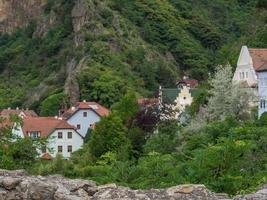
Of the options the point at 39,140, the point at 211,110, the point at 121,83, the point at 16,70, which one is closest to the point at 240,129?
the point at 39,140

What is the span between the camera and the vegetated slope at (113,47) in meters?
102

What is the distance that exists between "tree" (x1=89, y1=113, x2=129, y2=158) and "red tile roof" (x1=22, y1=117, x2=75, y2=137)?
1764 centimetres

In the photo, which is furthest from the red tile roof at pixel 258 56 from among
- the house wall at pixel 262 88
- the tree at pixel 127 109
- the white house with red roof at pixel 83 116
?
the white house with red roof at pixel 83 116

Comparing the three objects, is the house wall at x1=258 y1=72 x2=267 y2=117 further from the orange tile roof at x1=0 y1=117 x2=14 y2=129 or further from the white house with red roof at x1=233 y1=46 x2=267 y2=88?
the orange tile roof at x1=0 y1=117 x2=14 y2=129

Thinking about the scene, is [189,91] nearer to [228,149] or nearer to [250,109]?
[250,109]

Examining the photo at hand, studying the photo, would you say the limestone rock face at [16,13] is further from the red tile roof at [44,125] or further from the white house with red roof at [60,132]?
the white house with red roof at [60,132]

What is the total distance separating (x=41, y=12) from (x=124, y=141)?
9997 centimetres

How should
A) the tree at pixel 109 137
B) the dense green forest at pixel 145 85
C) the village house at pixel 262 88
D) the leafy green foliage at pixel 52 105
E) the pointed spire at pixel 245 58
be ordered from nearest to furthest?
1. the dense green forest at pixel 145 85
2. the village house at pixel 262 88
3. the tree at pixel 109 137
4. the pointed spire at pixel 245 58
5. the leafy green foliage at pixel 52 105

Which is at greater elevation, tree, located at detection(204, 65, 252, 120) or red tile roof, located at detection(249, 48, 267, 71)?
red tile roof, located at detection(249, 48, 267, 71)

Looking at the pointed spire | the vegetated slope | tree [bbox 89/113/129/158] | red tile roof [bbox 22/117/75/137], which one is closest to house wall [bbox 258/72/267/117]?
the pointed spire

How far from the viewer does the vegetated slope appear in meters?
102

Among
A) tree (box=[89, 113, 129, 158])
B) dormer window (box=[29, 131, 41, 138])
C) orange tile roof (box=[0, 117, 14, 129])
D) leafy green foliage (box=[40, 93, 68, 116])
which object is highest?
leafy green foliage (box=[40, 93, 68, 116])

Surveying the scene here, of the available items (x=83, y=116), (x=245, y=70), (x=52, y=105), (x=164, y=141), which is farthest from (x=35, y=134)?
(x=52, y=105)

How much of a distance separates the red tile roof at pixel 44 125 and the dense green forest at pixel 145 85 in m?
3.80
